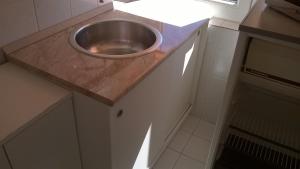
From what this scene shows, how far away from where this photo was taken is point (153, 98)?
136 centimetres

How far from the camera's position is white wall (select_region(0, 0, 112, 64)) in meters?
1.14

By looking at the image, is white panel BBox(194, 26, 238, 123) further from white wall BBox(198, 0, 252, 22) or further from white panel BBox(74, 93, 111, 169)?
white panel BBox(74, 93, 111, 169)

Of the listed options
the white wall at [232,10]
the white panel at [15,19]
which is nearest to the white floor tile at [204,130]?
the white wall at [232,10]

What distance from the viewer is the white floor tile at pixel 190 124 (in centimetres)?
206

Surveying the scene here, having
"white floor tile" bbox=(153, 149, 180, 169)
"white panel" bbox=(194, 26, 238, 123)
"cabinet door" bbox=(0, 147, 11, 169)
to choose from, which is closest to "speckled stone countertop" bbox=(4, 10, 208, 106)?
"cabinet door" bbox=(0, 147, 11, 169)

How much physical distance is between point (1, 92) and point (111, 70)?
43cm

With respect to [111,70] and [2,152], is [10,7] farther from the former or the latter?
[2,152]

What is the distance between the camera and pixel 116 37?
5.46ft

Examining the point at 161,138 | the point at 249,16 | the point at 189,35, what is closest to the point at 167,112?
the point at 161,138

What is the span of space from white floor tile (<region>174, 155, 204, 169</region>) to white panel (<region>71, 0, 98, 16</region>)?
44.0 inches

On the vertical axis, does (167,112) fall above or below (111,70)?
below

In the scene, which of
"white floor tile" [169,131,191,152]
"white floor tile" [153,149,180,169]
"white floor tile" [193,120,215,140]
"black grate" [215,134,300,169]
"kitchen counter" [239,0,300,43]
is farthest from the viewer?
"white floor tile" [193,120,215,140]

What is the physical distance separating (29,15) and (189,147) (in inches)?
51.5

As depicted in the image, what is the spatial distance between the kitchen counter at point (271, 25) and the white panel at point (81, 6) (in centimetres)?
88
